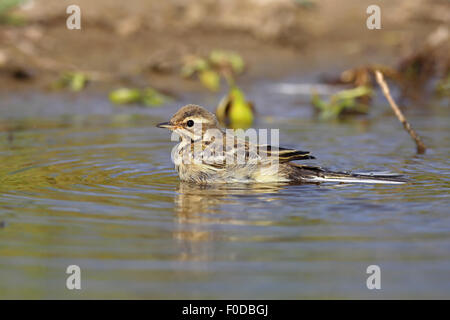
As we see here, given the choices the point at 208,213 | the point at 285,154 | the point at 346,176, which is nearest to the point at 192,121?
the point at 285,154

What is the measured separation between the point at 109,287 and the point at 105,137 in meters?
6.91

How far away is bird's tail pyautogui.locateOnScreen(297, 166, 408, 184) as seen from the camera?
8.53 metres

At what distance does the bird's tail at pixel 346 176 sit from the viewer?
28.0 ft

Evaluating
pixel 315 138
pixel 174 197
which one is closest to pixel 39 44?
pixel 315 138

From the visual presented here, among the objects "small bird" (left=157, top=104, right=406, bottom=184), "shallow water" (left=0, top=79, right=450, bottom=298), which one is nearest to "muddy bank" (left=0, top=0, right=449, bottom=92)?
"shallow water" (left=0, top=79, right=450, bottom=298)

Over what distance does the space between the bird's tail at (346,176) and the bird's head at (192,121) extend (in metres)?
1.33

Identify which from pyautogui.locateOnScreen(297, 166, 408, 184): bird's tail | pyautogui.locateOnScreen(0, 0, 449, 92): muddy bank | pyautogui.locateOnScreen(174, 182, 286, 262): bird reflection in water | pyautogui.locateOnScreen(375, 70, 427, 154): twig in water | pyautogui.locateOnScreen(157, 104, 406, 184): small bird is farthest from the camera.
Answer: pyautogui.locateOnScreen(0, 0, 449, 92): muddy bank

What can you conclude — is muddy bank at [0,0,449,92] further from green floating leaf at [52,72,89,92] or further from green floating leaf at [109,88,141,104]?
green floating leaf at [109,88,141,104]

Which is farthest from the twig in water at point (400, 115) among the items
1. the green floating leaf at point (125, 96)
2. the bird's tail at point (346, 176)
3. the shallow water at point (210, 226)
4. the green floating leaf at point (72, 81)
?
the green floating leaf at point (72, 81)

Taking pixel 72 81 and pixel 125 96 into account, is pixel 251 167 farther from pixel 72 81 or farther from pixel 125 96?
pixel 72 81

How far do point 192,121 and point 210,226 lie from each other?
2.94 metres

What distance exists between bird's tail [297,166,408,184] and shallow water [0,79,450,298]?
18cm
